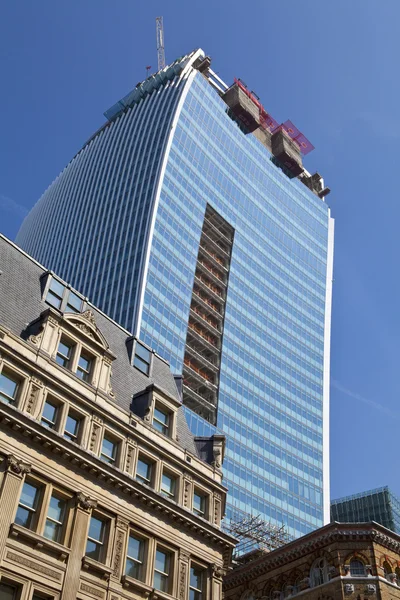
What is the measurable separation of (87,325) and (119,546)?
43.0 feet

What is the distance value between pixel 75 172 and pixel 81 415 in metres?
166

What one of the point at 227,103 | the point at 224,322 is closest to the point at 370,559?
the point at 224,322

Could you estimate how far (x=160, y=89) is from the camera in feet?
601

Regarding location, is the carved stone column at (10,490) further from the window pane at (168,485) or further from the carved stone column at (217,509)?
the carved stone column at (217,509)

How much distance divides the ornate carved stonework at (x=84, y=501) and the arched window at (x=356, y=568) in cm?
2289

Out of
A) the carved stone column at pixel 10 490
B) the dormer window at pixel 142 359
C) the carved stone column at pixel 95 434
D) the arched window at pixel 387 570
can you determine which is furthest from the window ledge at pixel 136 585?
the arched window at pixel 387 570

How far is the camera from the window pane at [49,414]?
35.9m

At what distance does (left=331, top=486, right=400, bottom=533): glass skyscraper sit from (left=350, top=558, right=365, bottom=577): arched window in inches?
5603

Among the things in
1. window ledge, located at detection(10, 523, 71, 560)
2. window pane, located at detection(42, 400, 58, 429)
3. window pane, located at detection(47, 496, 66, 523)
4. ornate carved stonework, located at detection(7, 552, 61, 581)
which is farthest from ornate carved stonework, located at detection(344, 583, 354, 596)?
window pane, located at detection(42, 400, 58, 429)

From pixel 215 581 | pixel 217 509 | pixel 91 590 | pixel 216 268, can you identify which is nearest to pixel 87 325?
pixel 217 509

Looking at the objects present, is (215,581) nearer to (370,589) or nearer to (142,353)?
(370,589)

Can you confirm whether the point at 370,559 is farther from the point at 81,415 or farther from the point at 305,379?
the point at 305,379

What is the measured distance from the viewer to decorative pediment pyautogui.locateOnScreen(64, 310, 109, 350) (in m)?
40.9

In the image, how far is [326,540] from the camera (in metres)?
50.5
